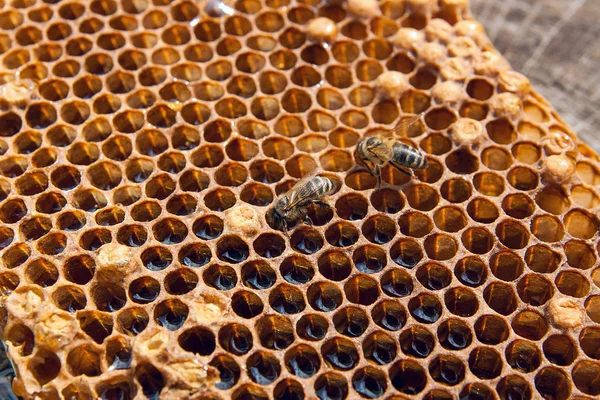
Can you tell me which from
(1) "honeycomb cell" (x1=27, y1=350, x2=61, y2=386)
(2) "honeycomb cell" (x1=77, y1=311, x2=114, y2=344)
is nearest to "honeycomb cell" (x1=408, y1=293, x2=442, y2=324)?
(2) "honeycomb cell" (x1=77, y1=311, x2=114, y2=344)

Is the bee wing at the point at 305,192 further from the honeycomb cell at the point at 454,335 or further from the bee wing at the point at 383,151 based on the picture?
the honeycomb cell at the point at 454,335

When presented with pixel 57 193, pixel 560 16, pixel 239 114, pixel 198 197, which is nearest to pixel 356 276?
pixel 198 197

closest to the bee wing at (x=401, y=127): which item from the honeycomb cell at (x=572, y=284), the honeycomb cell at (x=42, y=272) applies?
the honeycomb cell at (x=572, y=284)

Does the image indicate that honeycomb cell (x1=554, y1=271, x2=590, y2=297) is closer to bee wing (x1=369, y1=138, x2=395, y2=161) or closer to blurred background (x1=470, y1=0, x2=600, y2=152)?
bee wing (x1=369, y1=138, x2=395, y2=161)

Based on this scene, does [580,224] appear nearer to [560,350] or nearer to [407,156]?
[560,350]

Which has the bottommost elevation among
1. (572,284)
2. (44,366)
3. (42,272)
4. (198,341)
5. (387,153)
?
(44,366)

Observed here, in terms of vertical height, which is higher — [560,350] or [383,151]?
[383,151]

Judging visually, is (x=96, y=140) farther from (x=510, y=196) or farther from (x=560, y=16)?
(x=560, y=16)

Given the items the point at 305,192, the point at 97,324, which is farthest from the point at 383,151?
the point at 97,324
